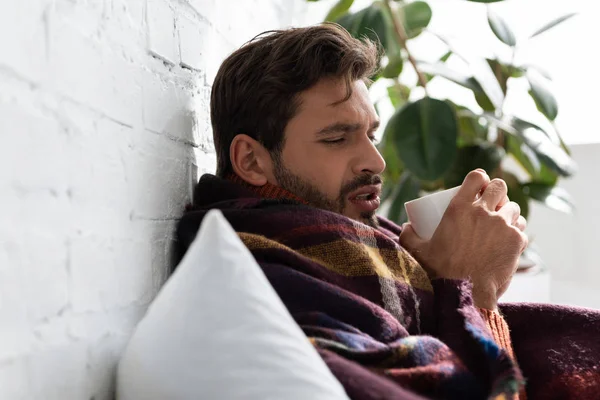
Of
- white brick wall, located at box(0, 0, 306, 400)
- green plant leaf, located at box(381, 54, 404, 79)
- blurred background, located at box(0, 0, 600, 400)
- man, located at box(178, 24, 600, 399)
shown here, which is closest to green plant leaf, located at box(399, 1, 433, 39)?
green plant leaf, located at box(381, 54, 404, 79)

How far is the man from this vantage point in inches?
33.8

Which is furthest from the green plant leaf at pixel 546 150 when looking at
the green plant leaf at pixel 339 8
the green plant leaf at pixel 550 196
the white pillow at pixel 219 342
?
the white pillow at pixel 219 342

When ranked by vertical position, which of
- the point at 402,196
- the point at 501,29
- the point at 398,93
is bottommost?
the point at 402,196

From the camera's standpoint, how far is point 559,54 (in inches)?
115

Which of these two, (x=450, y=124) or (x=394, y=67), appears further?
(x=394, y=67)

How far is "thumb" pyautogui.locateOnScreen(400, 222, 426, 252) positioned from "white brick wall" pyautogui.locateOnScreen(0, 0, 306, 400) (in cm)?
41

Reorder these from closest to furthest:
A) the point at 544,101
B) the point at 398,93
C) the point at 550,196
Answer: the point at 544,101 → the point at 550,196 → the point at 398,93

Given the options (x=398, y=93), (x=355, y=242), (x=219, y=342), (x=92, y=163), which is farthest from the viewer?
(x=398, y=93)

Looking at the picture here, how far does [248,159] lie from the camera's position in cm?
126

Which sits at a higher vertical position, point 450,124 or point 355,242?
point 450,124

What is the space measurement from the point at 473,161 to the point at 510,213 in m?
1.01

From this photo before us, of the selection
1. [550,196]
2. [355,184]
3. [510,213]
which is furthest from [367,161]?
[550,196]

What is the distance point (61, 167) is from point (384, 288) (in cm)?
52

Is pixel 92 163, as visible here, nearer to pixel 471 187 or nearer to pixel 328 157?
pixel 328 157
